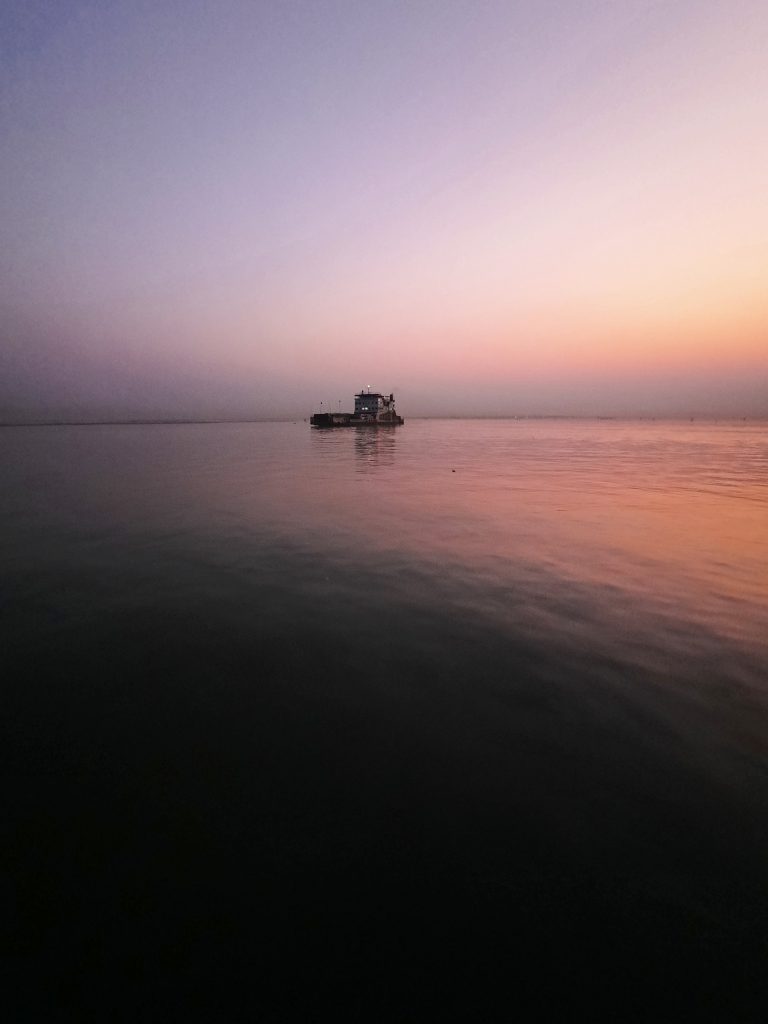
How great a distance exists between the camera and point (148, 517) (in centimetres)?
1323

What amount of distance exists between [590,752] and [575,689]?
935 mm

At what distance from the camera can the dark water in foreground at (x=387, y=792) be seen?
7.46 feet

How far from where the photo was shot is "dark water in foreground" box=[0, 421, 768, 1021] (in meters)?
2.27

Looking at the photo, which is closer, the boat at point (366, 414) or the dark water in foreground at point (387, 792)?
the dark water in foreground at point (387, 792)

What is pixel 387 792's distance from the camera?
11.1 ft

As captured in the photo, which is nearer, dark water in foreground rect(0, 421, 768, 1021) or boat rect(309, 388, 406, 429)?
dark water in foreground rect(0, 421, 768, 1021)

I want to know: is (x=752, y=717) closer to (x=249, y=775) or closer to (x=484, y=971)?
(x=484, y=971)

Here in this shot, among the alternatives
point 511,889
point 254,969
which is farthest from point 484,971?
point 254,969

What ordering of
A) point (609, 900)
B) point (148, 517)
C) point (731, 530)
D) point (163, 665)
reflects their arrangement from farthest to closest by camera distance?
point (148, 517) → point (731, 530) → point (163, 665) → point (609, 900)

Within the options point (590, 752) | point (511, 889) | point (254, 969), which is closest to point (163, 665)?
point (254, 969)

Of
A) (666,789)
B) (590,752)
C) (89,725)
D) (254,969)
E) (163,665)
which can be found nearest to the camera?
(254,969)

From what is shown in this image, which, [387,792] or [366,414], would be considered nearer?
[387,792]

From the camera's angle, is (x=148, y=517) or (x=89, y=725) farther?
(x=148, y=517)

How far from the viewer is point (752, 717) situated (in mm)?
4211
